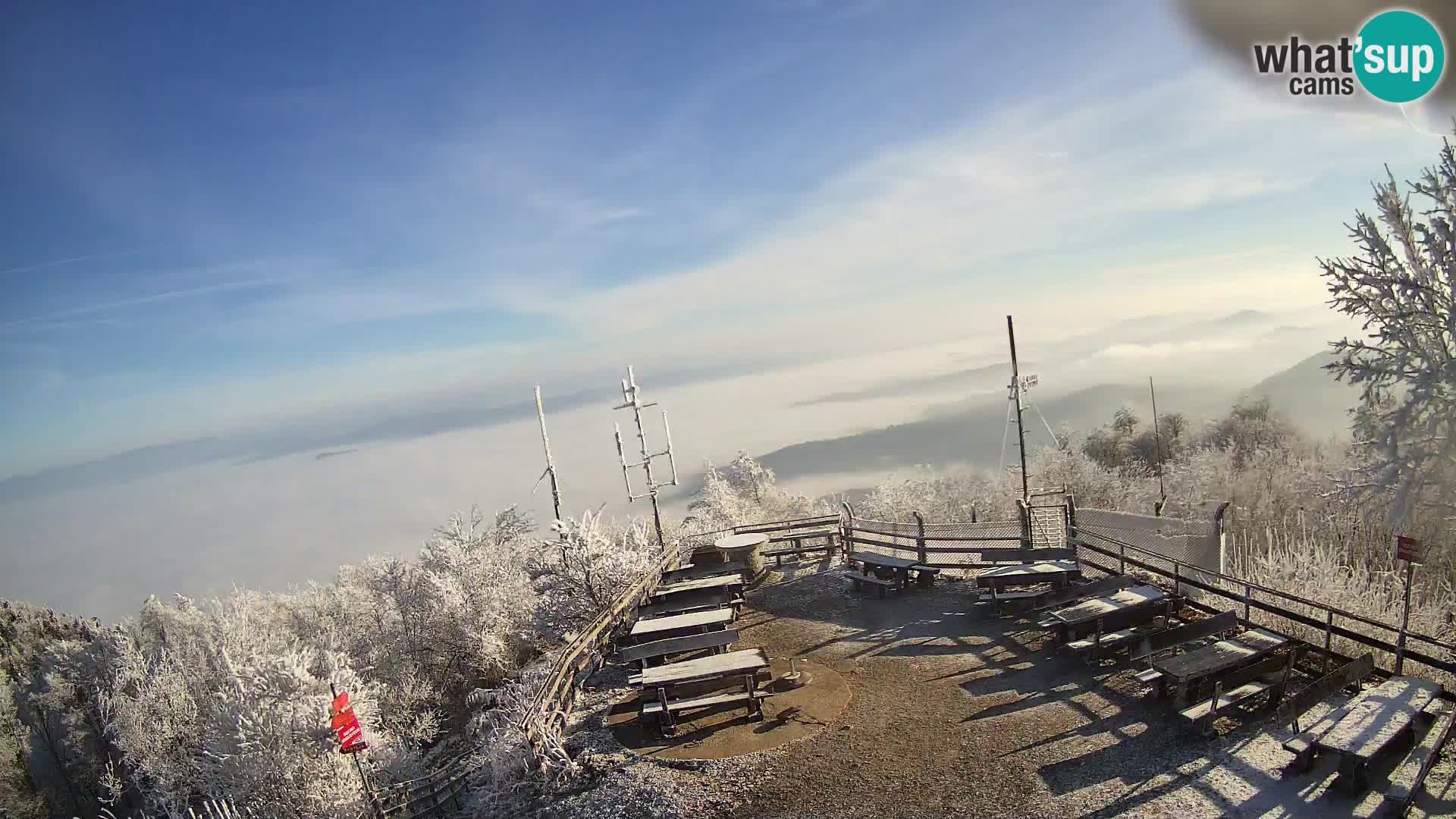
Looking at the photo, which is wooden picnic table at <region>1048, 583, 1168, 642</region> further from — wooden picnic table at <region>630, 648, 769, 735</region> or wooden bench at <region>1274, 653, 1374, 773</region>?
wooden picnic table at <region>630, 648, 769, 735</region>

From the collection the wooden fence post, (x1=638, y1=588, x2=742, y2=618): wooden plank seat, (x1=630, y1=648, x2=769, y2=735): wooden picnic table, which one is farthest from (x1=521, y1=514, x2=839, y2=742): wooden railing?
the wooden fence post

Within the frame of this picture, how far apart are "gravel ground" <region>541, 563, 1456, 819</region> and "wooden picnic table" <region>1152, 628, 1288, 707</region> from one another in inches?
17.9

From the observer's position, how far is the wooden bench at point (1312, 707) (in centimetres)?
772

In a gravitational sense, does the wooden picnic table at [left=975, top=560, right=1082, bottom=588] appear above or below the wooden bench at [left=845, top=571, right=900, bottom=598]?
above

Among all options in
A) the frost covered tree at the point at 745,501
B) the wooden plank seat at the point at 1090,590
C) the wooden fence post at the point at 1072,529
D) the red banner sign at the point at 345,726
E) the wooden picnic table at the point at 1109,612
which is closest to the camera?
the red banner sign at the point at 345,726

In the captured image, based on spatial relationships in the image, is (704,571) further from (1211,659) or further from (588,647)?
(1211,659)

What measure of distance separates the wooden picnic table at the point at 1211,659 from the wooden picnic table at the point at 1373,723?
127cm

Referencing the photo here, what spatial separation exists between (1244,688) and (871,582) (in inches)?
325

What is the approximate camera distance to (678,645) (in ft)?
41.4

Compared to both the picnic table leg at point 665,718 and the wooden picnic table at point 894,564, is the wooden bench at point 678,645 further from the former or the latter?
the wooden picnic table at point 894,564

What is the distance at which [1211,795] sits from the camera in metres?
7.61

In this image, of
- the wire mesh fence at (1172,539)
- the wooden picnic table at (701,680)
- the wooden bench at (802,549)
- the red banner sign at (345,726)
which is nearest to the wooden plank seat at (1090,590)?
the wire mesh fence at (1172,539)

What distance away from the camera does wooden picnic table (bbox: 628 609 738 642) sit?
527 inches

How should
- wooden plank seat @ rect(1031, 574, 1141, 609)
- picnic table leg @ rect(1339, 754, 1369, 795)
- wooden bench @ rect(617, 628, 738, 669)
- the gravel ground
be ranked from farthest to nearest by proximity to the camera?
wooden plank seat @ rect(1031, 574, 1141, 609) → wooden bench @ rect(617, 628, 738, 669) → the gravel ground → picnic table leg @ rect(1339, 754, 1369, 795)
